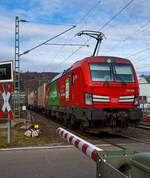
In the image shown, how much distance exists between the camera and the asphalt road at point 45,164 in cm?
495

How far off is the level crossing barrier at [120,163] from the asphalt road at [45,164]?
1.66 meters

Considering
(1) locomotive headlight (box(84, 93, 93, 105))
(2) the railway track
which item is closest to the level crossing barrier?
(2) the railway track

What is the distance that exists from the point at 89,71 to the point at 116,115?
2.08 m

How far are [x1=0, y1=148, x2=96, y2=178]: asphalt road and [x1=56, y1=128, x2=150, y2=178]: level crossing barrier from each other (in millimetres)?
1660

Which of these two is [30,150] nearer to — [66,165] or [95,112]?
[66,165]

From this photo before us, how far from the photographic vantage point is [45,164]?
5.69 metres

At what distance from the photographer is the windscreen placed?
10000 millimetres

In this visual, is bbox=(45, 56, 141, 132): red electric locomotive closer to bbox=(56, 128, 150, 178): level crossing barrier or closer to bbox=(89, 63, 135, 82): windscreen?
bbox=(89, 63, 135, 82): windscreen

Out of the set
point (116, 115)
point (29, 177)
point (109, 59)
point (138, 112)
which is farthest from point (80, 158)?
point (109, 59)

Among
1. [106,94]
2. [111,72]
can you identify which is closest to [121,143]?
[106,94]

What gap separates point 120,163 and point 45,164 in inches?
120

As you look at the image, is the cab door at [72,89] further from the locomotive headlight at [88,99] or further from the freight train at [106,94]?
the locomotive headlight at [88,99]

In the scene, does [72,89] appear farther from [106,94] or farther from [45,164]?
[45,164]

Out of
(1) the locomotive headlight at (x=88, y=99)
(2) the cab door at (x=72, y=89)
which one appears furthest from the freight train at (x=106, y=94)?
(2) the cab door at (x=72, y=89)
